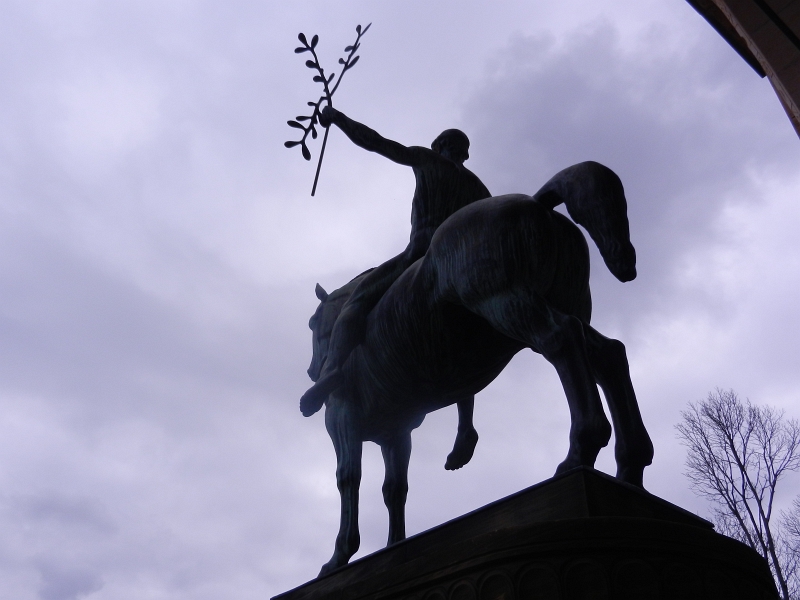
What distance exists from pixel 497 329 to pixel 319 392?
1386mm

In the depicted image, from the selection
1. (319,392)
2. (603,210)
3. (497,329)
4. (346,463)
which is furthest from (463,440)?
(603,210)

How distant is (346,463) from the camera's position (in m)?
4.97

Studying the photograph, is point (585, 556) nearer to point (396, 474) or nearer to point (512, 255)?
point (512, 255)

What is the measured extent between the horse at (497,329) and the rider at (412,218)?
12cm

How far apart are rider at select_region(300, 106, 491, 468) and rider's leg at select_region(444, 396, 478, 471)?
29 millimetres

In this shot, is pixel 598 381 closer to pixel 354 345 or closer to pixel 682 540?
pixel 682 540

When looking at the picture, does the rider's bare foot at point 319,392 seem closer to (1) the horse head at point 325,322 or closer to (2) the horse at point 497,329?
(2) the horse at point 497,329

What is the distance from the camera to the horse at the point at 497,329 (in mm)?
3658

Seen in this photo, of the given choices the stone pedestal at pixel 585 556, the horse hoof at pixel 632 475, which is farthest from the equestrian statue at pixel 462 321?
the stone pedestal at pixel 585 556

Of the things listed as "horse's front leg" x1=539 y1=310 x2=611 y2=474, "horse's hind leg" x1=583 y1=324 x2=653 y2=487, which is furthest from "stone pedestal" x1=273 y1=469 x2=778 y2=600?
"horse's hind leg" x1=583 y1=324 x2=653 y2=487

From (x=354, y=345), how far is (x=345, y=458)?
2.42 feet

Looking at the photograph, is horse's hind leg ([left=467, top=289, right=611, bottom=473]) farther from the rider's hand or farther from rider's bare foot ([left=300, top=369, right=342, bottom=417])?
the rider's hand

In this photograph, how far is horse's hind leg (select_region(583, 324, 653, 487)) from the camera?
366 cm

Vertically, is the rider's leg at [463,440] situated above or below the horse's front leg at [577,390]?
above
